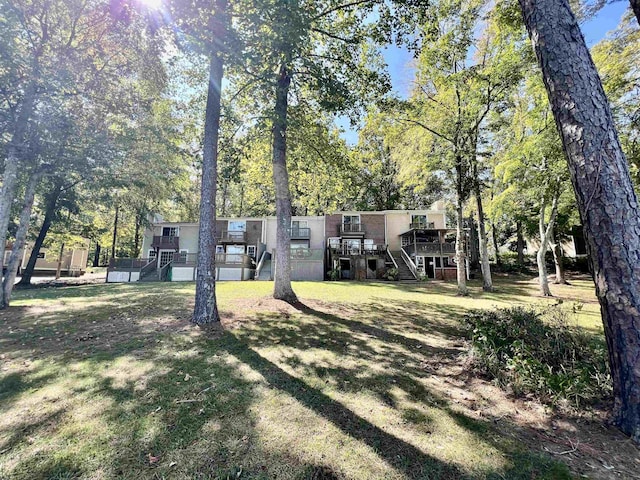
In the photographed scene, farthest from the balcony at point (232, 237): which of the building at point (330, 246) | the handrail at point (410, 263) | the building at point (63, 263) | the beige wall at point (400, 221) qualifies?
the handrail at point (410, 263)

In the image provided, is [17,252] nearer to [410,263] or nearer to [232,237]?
[232,237]

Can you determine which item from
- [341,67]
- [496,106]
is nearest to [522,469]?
[341,67]

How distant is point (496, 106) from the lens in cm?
1268

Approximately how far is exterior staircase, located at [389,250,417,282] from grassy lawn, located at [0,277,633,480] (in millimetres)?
15608

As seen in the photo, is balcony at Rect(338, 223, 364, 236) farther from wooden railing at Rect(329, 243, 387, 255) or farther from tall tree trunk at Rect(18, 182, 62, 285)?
tall tree trunk at Rect(18, 182, 62, 285)

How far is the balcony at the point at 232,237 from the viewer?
2506cm

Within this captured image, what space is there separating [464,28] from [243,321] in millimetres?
13912

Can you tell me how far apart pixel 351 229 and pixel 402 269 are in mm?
5682

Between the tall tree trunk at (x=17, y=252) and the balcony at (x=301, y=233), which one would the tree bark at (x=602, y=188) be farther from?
the balcony at (x=301, y=233)

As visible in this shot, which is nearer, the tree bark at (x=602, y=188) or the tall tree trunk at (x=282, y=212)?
the tree bark at (x=602, y=188)

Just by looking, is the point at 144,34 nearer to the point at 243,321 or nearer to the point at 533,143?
the point at 243,321

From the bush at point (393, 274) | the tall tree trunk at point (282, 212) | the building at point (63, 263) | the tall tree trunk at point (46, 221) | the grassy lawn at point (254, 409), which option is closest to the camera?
the grassy lawn at point (254, 409)

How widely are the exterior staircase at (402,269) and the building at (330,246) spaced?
0.24ft

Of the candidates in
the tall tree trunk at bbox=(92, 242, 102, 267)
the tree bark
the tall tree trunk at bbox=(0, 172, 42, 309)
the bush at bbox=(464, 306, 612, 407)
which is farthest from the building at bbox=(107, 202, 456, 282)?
the tall tree trunk at bbox=(92, 242, 102, 267)
